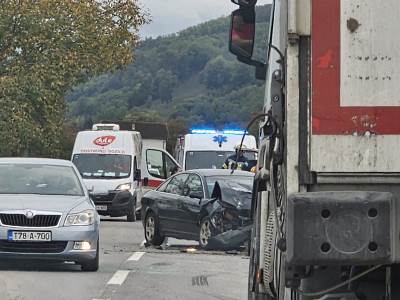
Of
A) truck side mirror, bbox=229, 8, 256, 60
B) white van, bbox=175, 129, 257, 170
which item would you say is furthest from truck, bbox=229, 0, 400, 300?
white van, bbox=175, 129, 257, 170

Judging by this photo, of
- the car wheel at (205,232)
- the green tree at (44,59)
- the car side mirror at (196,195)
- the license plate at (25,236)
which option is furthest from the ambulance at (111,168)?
the license plate at (25,236)

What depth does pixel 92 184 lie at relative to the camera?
29047mm

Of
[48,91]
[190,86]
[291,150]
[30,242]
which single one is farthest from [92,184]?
[190,86]

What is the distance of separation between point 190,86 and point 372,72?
8833 cm

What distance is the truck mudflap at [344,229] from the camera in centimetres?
384

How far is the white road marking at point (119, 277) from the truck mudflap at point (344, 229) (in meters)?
8.55

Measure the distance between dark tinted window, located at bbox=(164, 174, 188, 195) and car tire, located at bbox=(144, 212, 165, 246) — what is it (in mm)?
629

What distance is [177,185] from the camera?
19250mm

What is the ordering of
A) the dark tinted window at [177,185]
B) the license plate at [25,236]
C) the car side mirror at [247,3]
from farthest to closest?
the dark tinted window at [177,185] → the license plate at [25,236] → the car side mirror at [247,3]

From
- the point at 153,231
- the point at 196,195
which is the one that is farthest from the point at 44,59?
the point at 196,195

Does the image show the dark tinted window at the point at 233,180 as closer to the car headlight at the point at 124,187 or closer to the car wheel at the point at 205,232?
the car wheel at the point at 205,232

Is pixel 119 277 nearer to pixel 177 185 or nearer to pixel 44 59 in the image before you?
pixel 177 185

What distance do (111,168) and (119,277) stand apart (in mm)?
16996

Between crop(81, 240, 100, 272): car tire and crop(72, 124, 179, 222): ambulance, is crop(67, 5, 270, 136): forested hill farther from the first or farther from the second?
crop(81, 240, 100, 272): car tire
